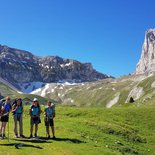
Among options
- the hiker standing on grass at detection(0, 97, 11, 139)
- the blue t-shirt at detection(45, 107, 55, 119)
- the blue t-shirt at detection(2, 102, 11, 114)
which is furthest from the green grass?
the blue t-shirt at detection(2, 102, 11, 114)

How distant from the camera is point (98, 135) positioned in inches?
1918

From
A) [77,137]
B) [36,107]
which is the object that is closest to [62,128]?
[77,137]

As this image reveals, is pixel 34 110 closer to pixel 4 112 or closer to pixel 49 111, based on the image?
pixel 49 111

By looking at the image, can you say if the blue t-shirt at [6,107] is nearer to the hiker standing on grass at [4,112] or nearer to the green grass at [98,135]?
the hiker standing on grass at [4,112]

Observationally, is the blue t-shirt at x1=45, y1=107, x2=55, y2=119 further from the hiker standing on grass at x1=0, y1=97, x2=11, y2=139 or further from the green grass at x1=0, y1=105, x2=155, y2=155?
the hiker standing on grass at x1=0, y1=97, x2=11, y2=139

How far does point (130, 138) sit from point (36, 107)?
18629 mm

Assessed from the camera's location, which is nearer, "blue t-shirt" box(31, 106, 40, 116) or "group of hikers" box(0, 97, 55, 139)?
"group of hikers" box(0, 97, 55, 139)

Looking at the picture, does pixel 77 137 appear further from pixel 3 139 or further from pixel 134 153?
pixel 3 139

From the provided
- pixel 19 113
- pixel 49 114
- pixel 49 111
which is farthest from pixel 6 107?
pixel 49 114

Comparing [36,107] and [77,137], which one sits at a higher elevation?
[36,107]

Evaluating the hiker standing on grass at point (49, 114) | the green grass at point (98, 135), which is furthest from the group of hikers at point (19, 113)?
the green grass at point (98, 135)

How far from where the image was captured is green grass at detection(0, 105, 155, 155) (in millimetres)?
34875

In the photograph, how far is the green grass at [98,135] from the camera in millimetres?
34875

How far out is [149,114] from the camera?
71.0m
